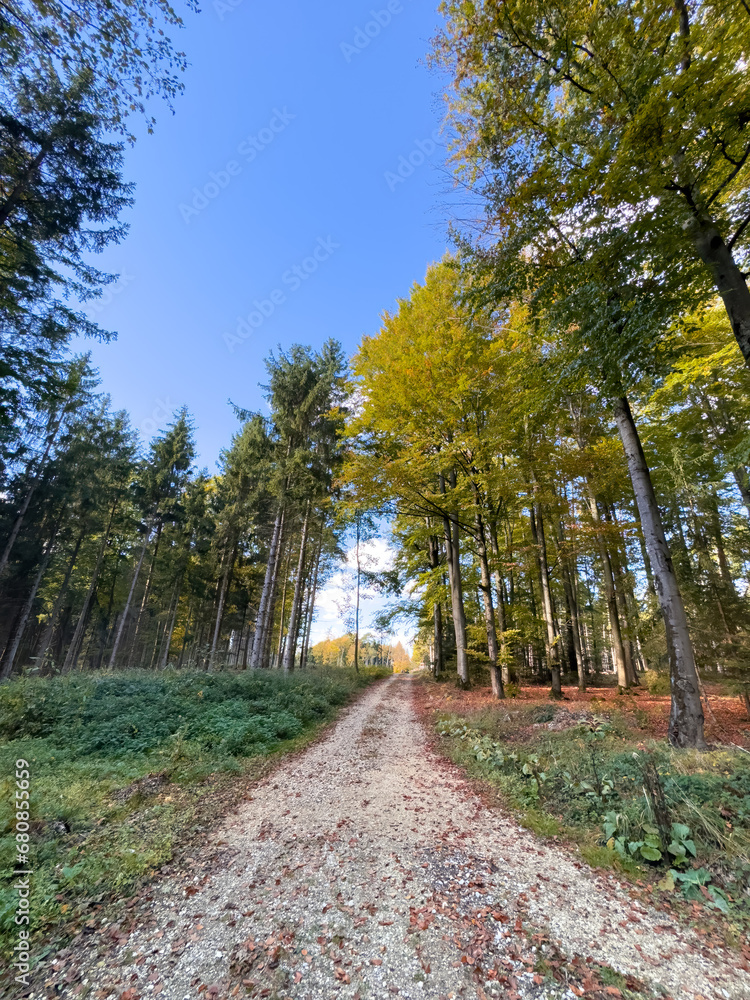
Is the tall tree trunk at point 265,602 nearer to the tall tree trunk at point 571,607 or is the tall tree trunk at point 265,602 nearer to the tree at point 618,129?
the tall tree trunk at point 571,607

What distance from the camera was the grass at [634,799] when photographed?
3.28 meters

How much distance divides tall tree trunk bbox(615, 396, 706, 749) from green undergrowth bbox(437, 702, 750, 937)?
526 millimetres

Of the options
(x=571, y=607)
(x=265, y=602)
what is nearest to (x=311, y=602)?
(x=265, y=602)

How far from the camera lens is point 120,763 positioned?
20.0 feet

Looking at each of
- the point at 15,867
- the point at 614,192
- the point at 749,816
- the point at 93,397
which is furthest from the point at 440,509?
the point at 93,397

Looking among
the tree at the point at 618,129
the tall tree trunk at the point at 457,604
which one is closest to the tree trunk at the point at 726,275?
the tree at the point at 618,129

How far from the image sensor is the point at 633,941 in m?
2.82

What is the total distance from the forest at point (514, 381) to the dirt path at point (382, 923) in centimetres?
383

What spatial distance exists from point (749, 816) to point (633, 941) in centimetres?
184

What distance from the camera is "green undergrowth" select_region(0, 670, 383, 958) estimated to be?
137 inches

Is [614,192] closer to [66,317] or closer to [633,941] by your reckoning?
[633,941]

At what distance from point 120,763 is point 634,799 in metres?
7.44

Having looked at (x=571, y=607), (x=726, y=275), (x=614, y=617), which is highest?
(x=726, y=275)

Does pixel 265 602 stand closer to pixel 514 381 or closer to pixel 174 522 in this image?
pixel 174 522
